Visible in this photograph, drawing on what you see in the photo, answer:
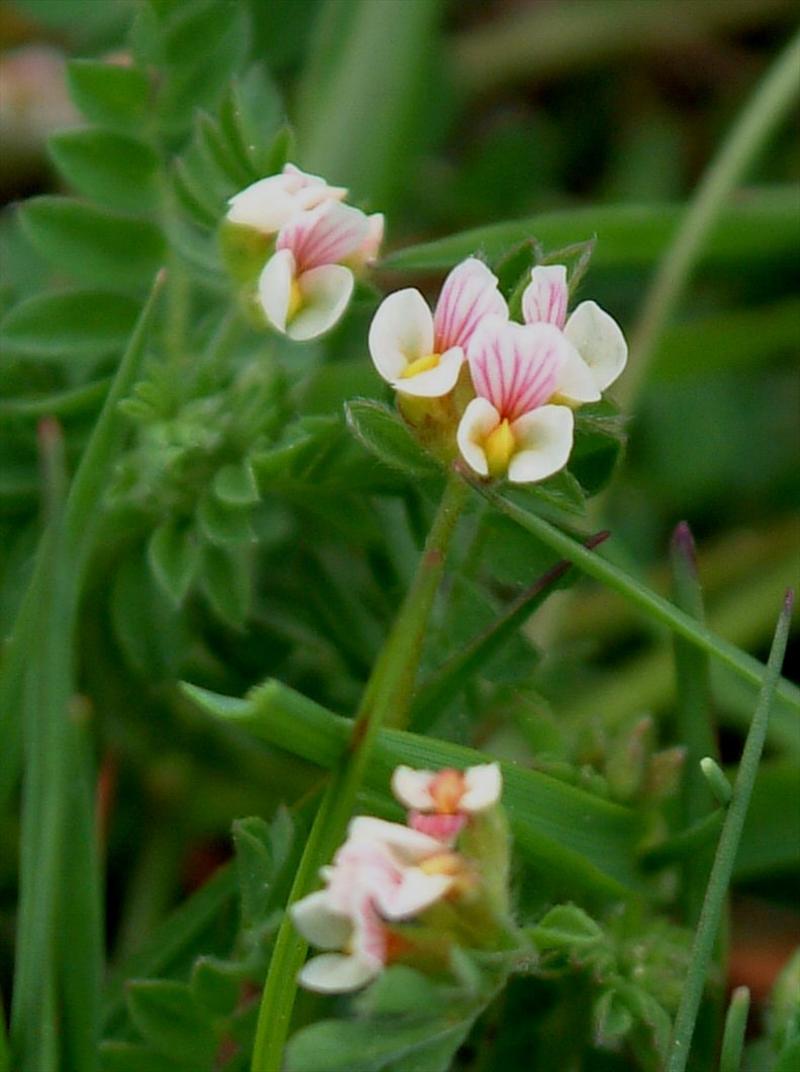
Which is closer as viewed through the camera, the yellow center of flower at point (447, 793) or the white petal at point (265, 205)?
the yellow center of flower at point (447, 793)

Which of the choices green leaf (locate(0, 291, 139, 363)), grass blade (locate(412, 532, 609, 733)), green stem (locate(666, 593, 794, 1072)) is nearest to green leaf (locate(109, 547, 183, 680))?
green leaf (locate(0, 291, 139, 363))

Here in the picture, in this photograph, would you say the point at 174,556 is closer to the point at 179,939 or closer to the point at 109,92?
the point at 179,939

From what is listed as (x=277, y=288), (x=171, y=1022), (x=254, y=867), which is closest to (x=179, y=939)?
(x=171, y=1022)

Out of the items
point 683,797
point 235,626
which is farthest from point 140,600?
point 683,797

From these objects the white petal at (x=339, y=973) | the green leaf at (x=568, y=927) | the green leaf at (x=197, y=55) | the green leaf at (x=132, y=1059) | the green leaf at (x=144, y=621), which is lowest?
the green leaf at (x=132, y=1059)

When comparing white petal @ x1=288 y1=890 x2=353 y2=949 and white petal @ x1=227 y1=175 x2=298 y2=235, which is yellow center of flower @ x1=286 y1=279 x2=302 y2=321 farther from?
white petal @ x1=288 y1=890 x2=353 y2=949

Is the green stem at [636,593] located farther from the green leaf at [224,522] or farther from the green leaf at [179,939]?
the green leaf at [179,939]

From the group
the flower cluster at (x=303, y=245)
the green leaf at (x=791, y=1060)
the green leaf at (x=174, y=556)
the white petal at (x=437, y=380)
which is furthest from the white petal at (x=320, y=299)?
the green leaf at (x=791, y=1060)
